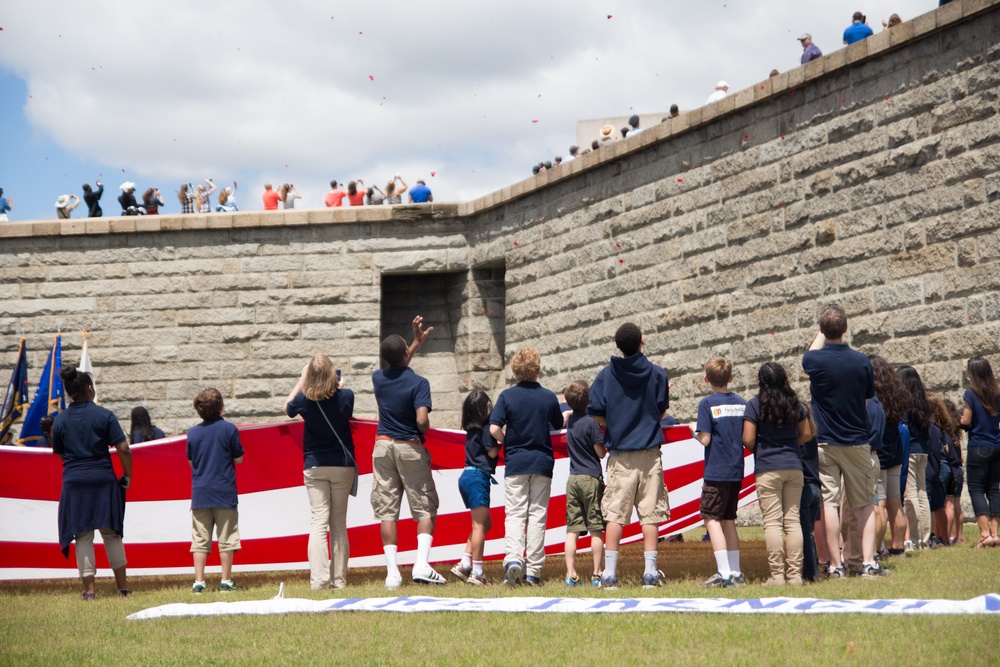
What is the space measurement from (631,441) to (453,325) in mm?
11768

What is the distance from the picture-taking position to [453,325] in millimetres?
19688

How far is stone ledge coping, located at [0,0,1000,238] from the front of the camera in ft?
40.5

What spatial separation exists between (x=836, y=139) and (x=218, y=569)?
797 centimetres

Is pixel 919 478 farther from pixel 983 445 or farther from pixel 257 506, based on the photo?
pixel 257 506

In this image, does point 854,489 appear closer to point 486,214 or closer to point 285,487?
point 285,487

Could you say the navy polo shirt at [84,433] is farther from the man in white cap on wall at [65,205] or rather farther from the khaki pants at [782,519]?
the man in white cap on wall at [65,205]

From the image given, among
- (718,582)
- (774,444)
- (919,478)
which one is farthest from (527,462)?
(919,478)

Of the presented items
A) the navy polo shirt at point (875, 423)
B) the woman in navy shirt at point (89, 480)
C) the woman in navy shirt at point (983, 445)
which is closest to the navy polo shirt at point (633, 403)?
the navy polo shirt at point (875, 423)

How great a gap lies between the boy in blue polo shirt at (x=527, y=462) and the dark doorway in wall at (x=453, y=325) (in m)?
10.5

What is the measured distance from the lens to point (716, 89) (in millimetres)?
16375

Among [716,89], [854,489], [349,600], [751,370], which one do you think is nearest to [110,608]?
[349,600]

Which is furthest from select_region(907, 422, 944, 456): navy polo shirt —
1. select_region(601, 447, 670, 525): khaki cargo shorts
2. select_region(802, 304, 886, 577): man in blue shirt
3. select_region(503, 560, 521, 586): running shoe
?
select_region(503, 560, 521, 586): running shoe

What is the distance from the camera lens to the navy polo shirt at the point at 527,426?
849 cm

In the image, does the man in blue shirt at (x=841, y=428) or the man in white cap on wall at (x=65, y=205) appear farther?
→ the man in white cap on wall at (x=65, y=205)
